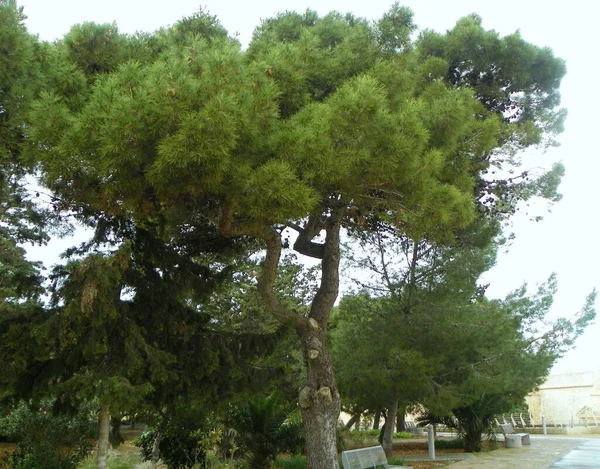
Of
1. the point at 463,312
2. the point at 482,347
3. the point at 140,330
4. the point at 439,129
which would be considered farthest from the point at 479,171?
the point at 140,330

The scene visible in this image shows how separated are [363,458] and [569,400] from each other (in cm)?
3121

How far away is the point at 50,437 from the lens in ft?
28.2

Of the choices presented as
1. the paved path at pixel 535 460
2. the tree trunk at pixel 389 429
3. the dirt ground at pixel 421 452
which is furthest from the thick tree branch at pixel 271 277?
the paved path at pixel 535 460

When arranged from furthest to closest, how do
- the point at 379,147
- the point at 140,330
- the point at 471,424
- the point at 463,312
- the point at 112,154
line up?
1. the point at 471,424
2. the point at 463,312
3. the point at 140,330
4. the point at 379,147
5. the point at 112,154

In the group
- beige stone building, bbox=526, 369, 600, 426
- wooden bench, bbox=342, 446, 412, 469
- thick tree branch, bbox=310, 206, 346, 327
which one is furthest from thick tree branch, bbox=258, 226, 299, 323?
beige stone building, bbox=526, 369, 600, 426

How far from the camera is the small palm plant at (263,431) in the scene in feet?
34.2

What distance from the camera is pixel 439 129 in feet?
25.2

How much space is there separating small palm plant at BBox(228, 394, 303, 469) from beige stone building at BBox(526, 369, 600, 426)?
2561 centimetres

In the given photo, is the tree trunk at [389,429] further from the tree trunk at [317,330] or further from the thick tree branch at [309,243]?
the thick tree branch at [309,243]

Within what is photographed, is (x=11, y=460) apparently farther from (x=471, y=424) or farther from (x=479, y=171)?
(x=471, y=424)

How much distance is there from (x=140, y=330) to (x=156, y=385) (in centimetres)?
84

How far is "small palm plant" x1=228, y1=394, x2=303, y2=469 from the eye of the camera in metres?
10.4

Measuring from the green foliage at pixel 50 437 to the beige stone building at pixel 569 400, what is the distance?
28.9 meters

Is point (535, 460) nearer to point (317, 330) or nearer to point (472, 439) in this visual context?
point (472, 439)
